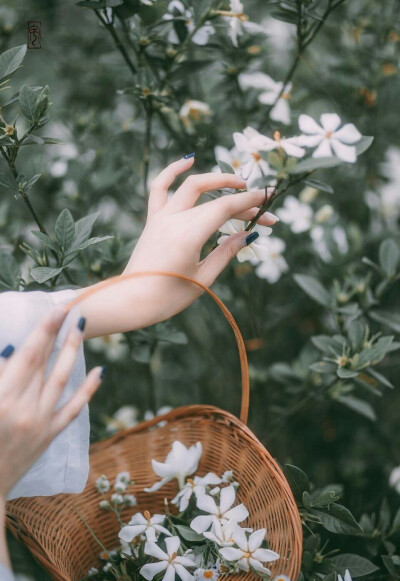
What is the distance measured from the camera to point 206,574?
0.76 m

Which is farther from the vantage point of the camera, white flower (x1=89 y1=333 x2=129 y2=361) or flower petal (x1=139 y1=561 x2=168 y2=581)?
white flower (x1=89 y1=333 x2=129 y2=361)

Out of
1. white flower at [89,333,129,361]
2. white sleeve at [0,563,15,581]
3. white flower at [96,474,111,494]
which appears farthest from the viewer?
white flower at [89,333,129,361]

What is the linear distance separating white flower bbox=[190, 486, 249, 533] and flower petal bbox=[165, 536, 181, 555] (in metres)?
0.03

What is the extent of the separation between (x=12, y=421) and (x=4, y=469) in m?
0.05

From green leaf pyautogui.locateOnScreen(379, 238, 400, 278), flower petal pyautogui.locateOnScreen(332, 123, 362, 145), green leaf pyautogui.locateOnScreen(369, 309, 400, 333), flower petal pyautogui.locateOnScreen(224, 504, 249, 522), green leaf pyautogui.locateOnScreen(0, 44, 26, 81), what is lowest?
green leaf pyautogui.locateOnScreen(369, 309, 400, 333)

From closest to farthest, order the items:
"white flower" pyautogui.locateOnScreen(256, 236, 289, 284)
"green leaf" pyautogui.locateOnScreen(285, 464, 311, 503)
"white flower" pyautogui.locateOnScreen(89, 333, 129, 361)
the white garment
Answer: the white garment
"green leaf" pyautogui.locateOnScreen(285, 464, 311, 503)
"white flower" pyautogui.locateOnScreen(256, 236, 289, 284)
"white flower" pyautogui.locateOnScreen(89, 333, 129, 361)

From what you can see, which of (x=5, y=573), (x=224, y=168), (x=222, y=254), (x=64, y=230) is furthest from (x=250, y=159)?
(x=5, y=573)

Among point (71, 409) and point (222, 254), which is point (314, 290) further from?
point (71, 409)

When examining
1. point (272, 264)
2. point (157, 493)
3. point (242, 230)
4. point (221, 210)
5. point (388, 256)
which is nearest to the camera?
point (221, 210)

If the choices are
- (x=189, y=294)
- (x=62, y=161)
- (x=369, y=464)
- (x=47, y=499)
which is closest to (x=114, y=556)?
(x=47, y=499)

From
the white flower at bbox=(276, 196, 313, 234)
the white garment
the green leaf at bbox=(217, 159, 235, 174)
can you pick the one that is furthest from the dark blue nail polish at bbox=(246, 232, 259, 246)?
the white flower at bbox=(276, 196, 313, 234)

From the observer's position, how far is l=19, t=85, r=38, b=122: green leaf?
2.63ft

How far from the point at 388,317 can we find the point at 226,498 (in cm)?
51

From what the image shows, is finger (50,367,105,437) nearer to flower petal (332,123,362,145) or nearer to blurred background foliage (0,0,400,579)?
blurred background foliage (0,0,400,579)
